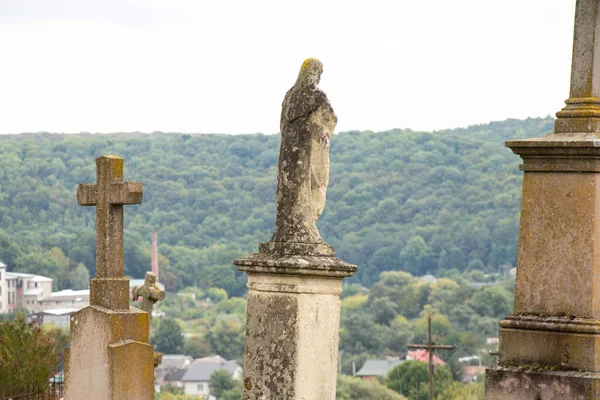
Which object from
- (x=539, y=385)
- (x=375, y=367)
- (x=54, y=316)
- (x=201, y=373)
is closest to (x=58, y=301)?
(x=54, y=316)

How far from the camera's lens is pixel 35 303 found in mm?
122562

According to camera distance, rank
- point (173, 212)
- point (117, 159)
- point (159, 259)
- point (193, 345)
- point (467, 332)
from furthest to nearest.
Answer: point (173, 212), point (159, 259), point (193, 345), point (467, 332), point (117, 159)

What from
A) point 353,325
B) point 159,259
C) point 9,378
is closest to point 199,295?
point 159,259

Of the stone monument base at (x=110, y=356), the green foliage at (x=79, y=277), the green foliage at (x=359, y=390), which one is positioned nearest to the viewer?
the stone monument base at (x=110, y=356)

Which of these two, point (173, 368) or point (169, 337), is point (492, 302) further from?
point (169, 337)

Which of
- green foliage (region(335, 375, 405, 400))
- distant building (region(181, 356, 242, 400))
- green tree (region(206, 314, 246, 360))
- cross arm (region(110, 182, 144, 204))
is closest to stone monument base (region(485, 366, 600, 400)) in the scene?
cross arm (region(110, 182, 144, 204))

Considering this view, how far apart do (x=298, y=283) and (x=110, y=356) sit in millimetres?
2163

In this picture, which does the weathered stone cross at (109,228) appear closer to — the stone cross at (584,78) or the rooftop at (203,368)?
the stone cross at (584,78)

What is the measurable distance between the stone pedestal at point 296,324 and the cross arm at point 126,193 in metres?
2.05

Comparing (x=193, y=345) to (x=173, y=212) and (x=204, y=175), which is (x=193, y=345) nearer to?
(x=173, y=212)

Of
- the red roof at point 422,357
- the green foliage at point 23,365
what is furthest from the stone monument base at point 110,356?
the red roof at point 422,357

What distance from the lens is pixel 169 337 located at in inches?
4656

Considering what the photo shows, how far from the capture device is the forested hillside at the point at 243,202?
134625 mm

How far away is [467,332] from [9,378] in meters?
87.9
